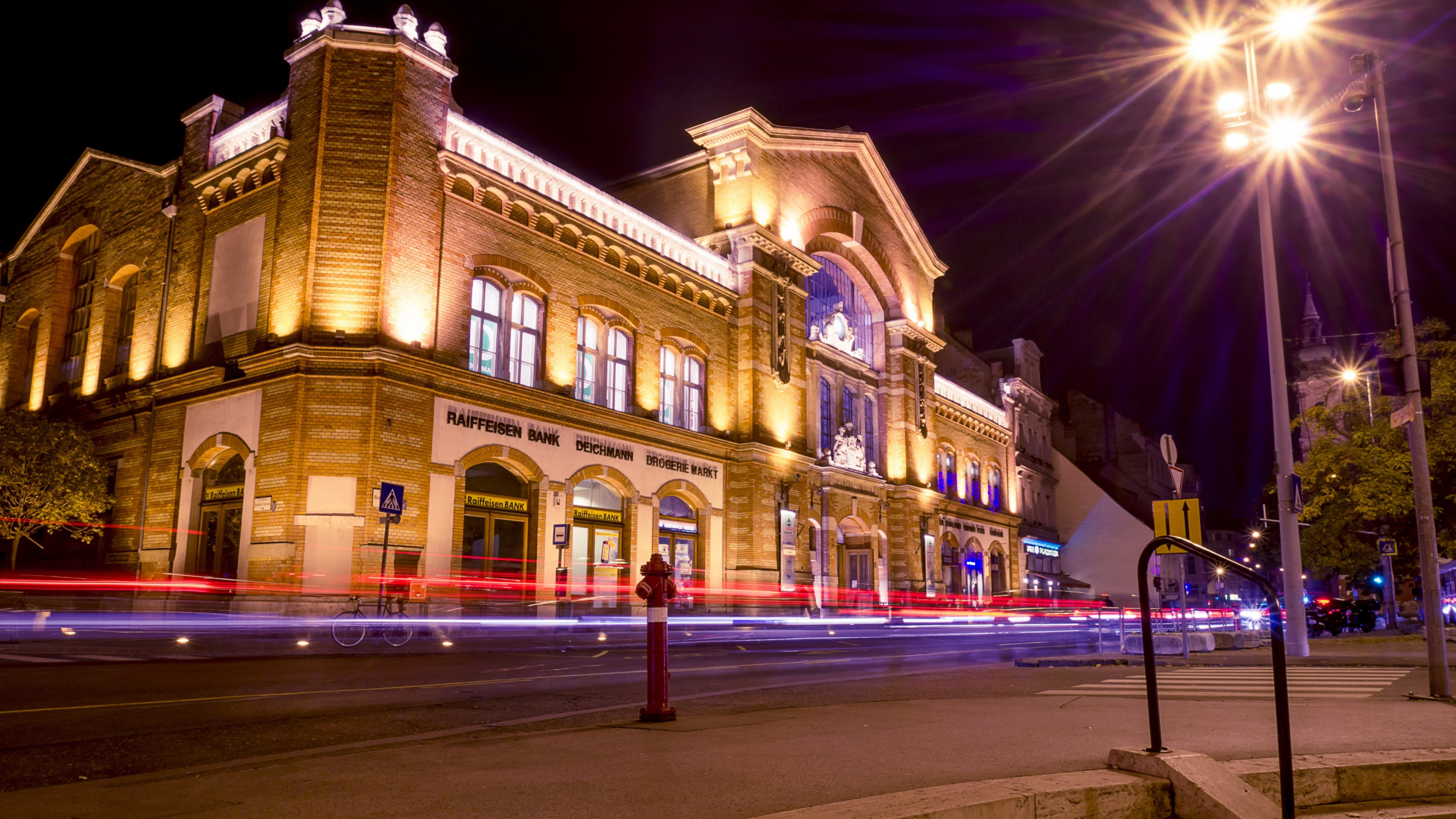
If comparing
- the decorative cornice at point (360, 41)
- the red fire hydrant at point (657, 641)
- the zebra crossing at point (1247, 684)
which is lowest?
the zebra crossing at point (1247, 684)

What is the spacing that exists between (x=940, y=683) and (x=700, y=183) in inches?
930

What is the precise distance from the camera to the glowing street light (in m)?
14.9

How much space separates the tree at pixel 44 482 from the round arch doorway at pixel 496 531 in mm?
8219

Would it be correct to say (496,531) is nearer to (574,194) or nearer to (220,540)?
(220,540)

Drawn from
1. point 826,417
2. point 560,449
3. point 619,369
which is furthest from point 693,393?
point 826,417

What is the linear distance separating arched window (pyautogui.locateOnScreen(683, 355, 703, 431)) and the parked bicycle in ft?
40.3

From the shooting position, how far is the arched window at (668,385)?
94.8 ft

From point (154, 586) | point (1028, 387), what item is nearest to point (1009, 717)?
point (154, 586)

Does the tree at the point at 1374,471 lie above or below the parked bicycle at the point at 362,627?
above

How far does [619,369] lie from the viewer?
27.6 m

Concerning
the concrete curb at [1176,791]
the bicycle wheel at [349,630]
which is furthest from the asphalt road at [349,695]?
the concrete curb at [1176,791]

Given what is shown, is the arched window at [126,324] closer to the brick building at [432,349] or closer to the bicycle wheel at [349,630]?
the brick building at [432,349]

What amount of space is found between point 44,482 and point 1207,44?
82.7 ft

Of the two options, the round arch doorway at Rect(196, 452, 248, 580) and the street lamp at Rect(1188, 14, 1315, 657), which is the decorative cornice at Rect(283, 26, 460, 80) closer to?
the round arch doorway at Rect(196, 452, 248, 580)
